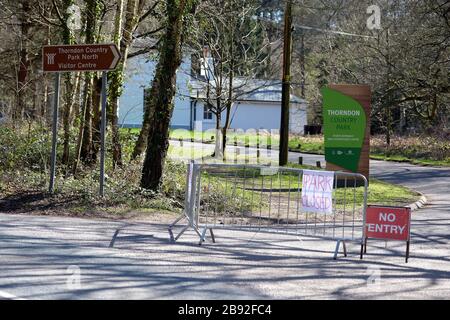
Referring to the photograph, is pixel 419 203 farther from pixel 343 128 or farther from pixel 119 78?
pixel 119 78

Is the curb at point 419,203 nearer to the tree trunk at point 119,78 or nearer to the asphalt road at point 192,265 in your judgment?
the asphalt road at point 192,265

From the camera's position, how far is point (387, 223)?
11.1 metres

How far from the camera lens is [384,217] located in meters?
11.1

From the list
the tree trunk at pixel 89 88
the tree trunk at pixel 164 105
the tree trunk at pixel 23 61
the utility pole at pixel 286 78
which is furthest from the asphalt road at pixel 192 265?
Answer: the utility pole at pixel 286 78

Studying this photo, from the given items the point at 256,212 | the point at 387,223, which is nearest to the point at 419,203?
the point at 256,212

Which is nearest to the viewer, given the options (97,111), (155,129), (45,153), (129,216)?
(129,216)

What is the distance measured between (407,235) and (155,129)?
7476 mm

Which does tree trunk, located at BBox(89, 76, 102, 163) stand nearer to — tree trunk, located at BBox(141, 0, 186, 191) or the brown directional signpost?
tree trunk, located at BBox(141, 0, 186, 191)

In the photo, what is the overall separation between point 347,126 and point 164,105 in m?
8.99

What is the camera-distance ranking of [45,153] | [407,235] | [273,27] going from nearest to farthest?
[407,235]
[45,153]
[273,27]

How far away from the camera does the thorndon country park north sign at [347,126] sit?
23922 millimetres

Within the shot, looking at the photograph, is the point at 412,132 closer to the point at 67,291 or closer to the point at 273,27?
the point at 273,27
